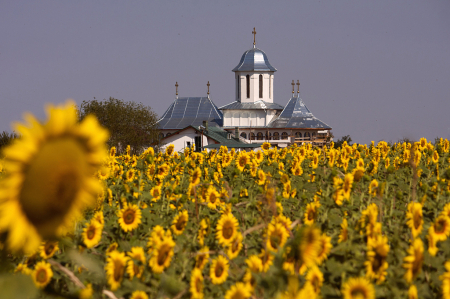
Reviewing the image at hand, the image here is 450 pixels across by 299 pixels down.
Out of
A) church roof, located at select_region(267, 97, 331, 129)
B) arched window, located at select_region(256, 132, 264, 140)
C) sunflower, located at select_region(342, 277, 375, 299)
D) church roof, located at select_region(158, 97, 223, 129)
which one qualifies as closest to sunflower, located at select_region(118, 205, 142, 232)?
sunflower, located at select_region(342, 277, 375, 299)

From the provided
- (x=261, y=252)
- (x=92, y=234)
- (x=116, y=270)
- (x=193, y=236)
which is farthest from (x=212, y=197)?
(x=116, y=270)

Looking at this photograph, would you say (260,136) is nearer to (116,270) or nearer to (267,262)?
(267,262)

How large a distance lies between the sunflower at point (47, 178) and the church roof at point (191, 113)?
73.0 m

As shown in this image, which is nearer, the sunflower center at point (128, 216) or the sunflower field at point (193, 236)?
the sunflower field at point (193, 236)

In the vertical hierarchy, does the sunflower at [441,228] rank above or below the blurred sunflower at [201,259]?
above

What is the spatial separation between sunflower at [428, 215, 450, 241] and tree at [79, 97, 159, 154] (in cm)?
4775

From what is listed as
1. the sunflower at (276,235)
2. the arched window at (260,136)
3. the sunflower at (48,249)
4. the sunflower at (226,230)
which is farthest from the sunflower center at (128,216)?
the arched window at (260,136)

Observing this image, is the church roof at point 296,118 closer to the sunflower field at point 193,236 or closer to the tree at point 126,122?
the tree at point 126,122

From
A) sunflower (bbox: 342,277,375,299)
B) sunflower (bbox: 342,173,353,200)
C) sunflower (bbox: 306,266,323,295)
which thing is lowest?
sunflower (bbox: 306,266,323,295)

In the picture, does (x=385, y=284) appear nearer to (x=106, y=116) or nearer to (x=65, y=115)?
(x=65, y=115)

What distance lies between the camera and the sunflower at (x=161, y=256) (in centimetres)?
233

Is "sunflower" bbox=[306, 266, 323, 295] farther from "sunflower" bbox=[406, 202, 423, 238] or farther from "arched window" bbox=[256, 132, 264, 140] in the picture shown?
"arched window" bbox=[256, 132, 264, 140]

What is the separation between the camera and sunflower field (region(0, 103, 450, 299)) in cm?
85

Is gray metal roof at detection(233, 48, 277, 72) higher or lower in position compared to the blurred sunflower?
higher
